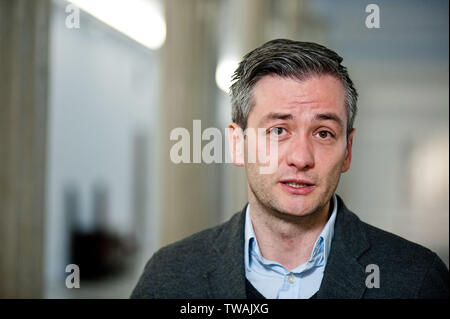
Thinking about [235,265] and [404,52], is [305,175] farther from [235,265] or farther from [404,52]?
[404,52]

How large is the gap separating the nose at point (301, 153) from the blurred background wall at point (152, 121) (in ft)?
0.82

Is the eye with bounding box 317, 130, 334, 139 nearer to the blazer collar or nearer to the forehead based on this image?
the forehead

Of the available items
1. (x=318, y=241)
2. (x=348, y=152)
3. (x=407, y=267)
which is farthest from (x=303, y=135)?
(x=407, y=267)

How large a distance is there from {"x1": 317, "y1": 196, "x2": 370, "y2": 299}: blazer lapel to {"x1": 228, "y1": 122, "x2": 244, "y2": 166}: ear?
10.8 inches

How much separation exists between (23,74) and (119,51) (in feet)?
1.39

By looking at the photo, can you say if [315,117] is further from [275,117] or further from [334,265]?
[334,265]

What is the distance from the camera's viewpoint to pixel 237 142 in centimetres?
106

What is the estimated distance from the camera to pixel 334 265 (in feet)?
3.25

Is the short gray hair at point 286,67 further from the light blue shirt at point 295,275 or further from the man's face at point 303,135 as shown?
the light blue shirt at point 295,275

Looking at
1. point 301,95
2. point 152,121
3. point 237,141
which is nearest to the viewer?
point 301,95

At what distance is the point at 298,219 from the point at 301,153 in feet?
0.53

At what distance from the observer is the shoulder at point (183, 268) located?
3.44ft

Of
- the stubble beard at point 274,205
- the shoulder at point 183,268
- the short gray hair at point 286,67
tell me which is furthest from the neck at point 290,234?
the short gray hair at point 286,67

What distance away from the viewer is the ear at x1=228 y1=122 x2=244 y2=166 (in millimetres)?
1039
